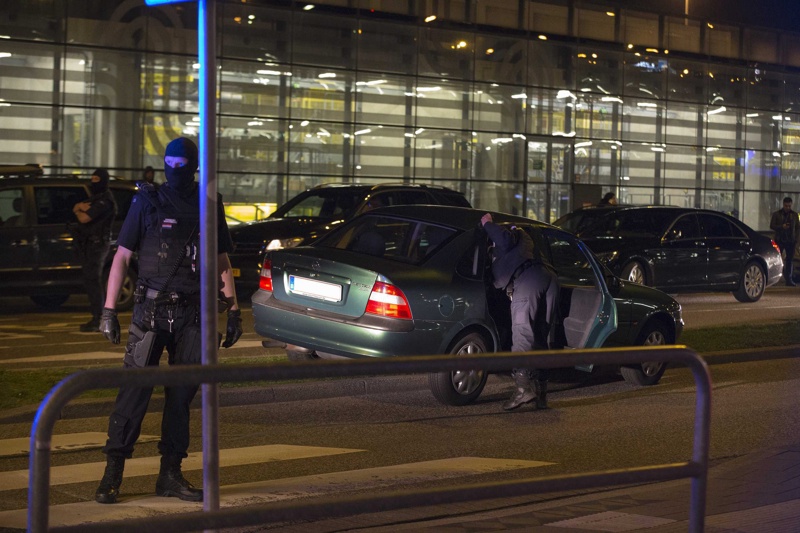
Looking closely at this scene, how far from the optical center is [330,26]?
28828mm

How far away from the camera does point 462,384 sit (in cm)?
972

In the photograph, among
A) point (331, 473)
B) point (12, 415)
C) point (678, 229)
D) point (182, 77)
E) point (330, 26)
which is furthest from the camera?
point (330, 26)

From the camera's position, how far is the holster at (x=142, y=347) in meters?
6.47

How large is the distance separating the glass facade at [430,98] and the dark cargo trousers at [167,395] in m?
19.1

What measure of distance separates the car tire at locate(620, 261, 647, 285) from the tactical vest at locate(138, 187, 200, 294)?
13706 millimetres

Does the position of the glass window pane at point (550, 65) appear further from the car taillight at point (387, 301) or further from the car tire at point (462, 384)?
the car taillight at point (387, 301)

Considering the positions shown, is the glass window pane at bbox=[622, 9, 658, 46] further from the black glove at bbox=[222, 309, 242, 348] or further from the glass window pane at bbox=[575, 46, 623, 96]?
the black glove at bbox=[222, 309, 242, 348]

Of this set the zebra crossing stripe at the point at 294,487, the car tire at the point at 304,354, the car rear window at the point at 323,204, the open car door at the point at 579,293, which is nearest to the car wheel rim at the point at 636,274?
the car rear window at the point at 323,204

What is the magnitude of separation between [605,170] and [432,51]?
7.03 m

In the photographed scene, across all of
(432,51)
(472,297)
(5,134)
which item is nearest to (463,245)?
(472,297)

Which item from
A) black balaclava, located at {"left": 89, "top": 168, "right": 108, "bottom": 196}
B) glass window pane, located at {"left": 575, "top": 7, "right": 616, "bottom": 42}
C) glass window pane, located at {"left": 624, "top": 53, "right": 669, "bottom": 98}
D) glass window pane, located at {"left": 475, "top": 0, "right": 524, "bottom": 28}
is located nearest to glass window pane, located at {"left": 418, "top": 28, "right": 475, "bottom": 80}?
glass window pane, located at {"left": 475, "top": 0, "right": 524, "bottom": 28}

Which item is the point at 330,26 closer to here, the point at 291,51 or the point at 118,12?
the point at 291,51

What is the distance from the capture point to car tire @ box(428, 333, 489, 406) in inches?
365

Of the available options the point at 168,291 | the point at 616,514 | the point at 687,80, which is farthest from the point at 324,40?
the point at 616,514
